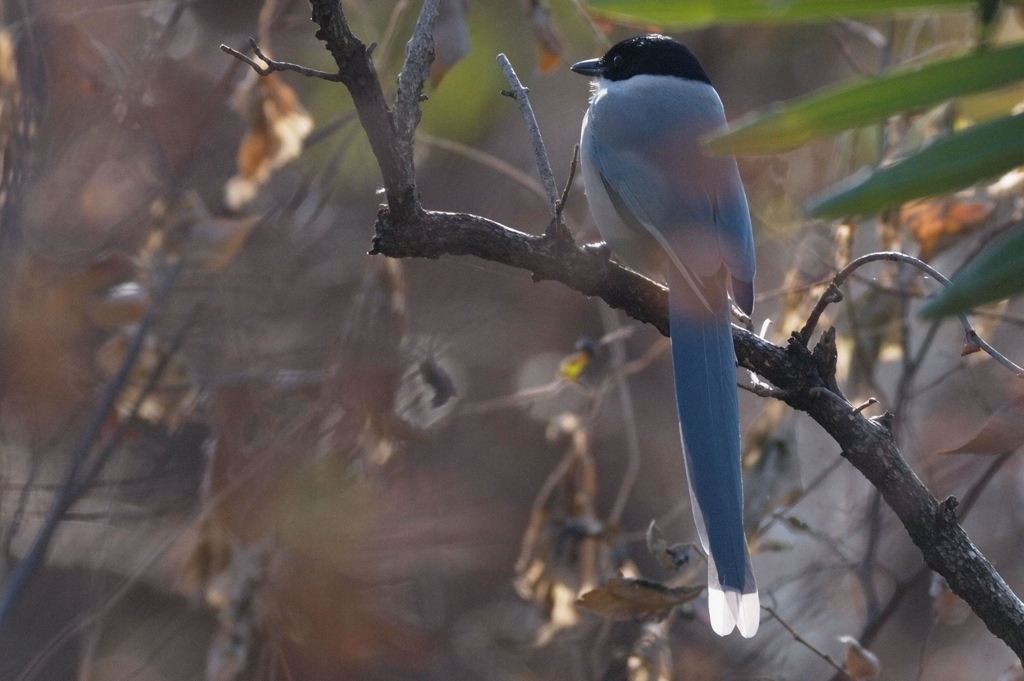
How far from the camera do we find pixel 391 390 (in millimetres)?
3230

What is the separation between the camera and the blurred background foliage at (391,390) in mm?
3137

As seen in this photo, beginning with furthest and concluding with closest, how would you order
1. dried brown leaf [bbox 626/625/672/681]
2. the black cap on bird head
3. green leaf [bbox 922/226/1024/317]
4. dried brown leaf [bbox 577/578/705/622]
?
1. the black cap on bird head
2. dried brown leaf [bbox 626/625/672/681]
3. dried brown leaf [bbox 577/578/705/622]
4. green leaf [bbox 922/226/1024/317]

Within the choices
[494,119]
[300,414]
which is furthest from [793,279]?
[494,119]

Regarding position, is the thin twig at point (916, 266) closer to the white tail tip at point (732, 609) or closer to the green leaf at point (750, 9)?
the white tail tip at point (732, 609)

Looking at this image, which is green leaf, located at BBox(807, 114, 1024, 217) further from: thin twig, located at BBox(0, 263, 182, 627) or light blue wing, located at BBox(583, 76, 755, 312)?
thin twig, located at BBox(0, 263, 182, 627)

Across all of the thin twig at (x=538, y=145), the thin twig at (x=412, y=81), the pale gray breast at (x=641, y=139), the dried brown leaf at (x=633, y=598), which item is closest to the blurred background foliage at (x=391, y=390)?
the dried brown leaf at (x=633, y=598)

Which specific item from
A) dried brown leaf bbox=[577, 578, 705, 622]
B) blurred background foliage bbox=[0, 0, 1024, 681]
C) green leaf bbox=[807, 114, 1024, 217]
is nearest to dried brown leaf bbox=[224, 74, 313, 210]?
blurred background foliage bbox=[0, 0, 1024, 681]

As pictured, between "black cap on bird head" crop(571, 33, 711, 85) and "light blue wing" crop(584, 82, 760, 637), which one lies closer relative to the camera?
"light blue wing" crop(584, 82, 760, 637)

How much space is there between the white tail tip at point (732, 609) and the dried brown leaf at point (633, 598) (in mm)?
252

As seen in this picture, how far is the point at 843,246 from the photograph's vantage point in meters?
3.04

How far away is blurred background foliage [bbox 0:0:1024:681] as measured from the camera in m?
3.14

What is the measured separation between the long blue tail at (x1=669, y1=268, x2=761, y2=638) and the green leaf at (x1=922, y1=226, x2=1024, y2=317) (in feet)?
4.69

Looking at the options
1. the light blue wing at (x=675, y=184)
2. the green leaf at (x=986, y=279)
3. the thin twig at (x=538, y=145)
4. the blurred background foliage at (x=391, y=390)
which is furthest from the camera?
the blurred background foliage at (x=391, y=390)

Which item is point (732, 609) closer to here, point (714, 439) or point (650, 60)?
point (714, 439)
